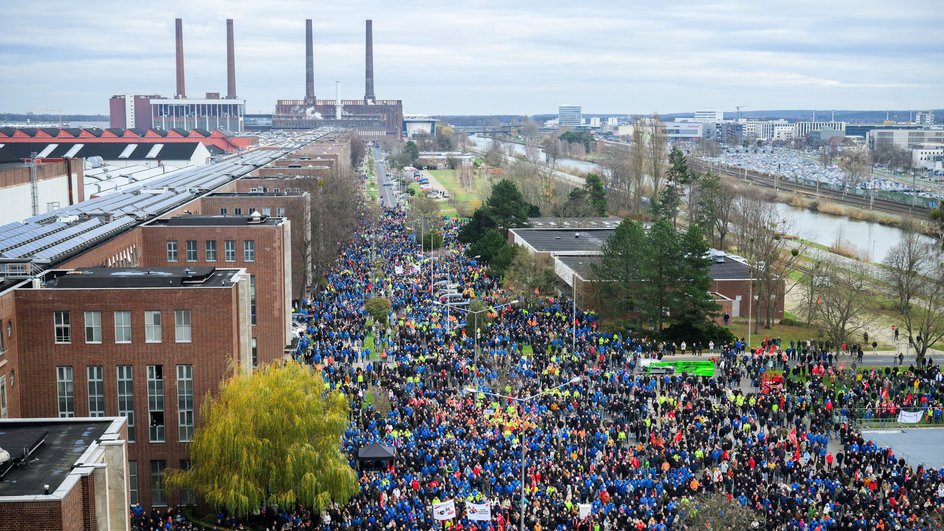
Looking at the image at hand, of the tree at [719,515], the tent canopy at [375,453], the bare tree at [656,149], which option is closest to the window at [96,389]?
the tent canopy at [375,453]

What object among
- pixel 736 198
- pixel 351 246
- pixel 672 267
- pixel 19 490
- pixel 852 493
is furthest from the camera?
pixel 736 198

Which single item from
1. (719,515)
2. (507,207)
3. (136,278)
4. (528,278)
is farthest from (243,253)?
(507,207)

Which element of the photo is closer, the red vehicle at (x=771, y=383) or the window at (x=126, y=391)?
the window at (x=126, y=391)

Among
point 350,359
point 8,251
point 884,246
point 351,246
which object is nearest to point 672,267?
point 350,359

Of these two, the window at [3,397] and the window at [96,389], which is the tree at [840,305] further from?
the window at [3,397]

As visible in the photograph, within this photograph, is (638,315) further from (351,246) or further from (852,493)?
(351,246)

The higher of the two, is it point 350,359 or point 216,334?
point 216,334

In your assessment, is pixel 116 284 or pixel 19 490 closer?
pixel 19 490
